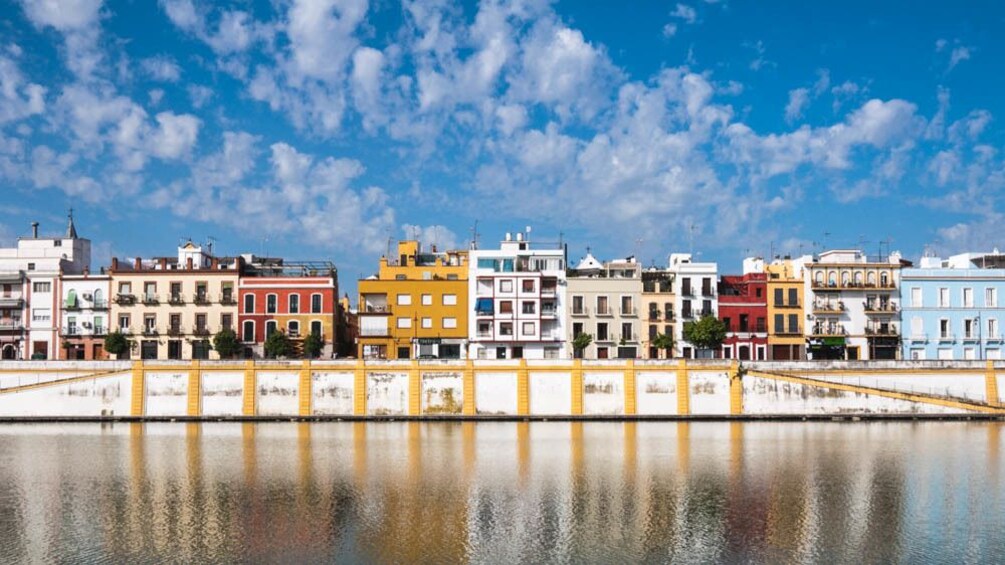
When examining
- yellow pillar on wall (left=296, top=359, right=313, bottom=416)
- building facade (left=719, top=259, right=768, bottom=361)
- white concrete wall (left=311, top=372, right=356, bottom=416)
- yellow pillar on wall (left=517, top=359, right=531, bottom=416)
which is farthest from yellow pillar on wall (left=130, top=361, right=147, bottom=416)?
building facade (left=719, top=259, right=768, bottom=361)

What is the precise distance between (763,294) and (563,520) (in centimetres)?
5254

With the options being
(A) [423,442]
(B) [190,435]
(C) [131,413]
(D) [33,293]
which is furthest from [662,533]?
(D) [33,293]

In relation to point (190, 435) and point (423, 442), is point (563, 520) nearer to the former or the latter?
point (423, 442)

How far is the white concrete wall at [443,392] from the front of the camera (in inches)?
2640

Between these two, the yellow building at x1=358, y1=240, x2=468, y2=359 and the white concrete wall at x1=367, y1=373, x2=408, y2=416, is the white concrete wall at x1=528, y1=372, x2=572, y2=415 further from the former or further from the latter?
the yellow building at x1=358, y1=240, x2=468, y2=359

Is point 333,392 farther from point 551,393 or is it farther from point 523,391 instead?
point 551,393

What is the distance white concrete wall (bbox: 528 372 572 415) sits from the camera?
67.0 meters

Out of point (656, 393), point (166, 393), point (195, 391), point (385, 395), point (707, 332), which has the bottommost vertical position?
point (656, 393)

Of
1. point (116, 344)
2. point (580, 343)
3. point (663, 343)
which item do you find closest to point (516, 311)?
point (580, 343)

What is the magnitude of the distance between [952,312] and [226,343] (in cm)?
5905

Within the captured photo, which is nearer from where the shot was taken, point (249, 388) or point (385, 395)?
point (249, 388)

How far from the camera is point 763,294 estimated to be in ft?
271

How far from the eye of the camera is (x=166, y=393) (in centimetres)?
6669

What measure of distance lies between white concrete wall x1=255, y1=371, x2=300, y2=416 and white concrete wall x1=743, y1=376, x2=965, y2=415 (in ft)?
101
